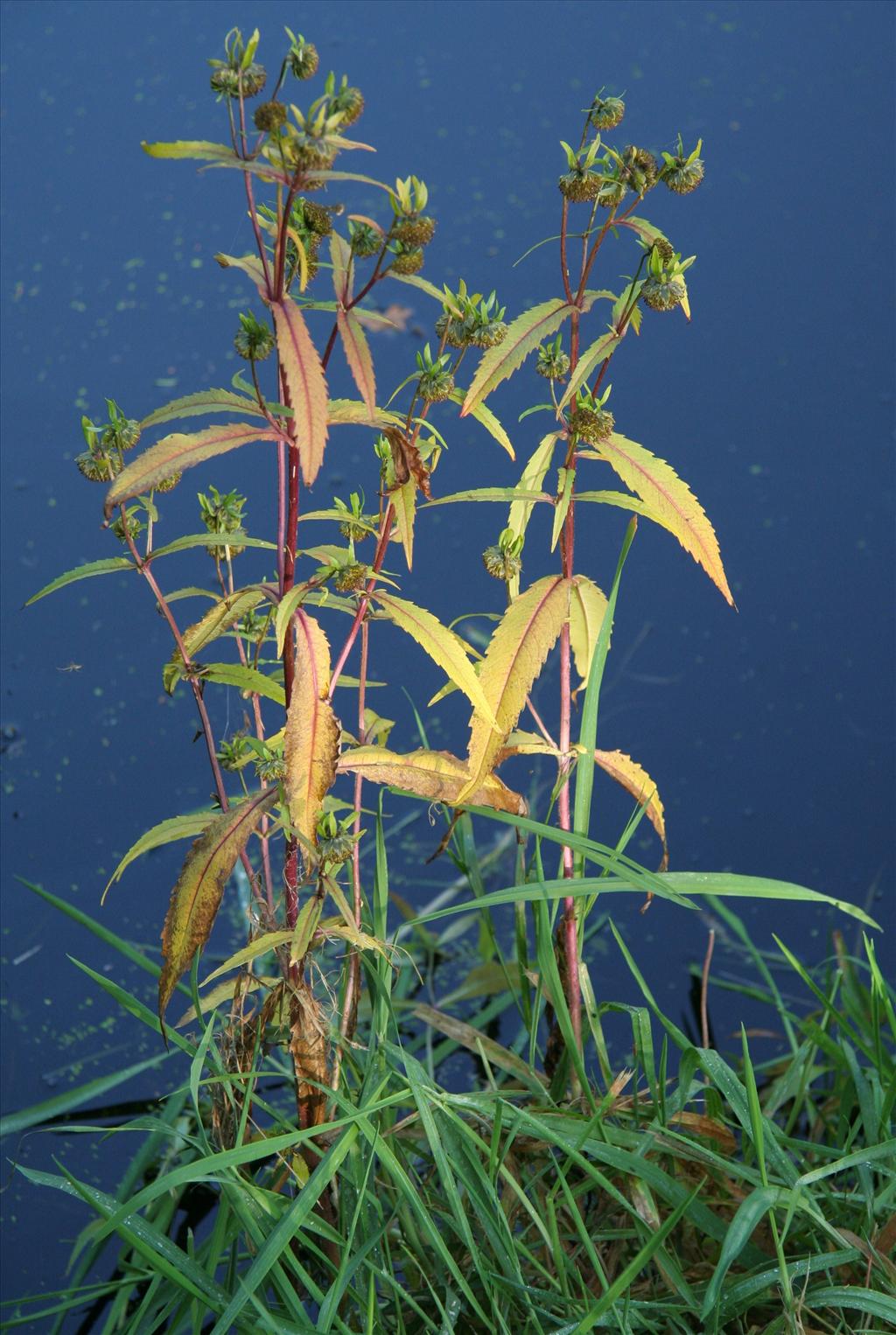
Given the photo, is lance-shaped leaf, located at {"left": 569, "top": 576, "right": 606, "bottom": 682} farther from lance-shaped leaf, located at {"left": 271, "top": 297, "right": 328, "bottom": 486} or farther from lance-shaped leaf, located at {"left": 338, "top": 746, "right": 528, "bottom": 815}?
lance-shaped leaf, located at {"left": 271, "top": 297, "right": 328, "bottom": 486}

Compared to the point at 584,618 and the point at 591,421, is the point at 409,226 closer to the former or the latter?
the point at 591,421

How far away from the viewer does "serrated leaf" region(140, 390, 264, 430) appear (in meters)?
0.75

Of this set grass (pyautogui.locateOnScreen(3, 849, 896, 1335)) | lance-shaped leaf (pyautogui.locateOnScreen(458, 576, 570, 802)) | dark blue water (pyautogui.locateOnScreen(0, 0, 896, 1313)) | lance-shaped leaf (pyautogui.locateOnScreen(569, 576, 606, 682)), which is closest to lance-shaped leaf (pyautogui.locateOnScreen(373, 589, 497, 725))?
lance-shaped leaf (pyautogui.locateOnScreen(458, 576, 570, 802))

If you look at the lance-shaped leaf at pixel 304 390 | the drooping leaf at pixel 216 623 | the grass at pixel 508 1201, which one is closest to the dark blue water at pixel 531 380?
the grass at pixel 508 1201

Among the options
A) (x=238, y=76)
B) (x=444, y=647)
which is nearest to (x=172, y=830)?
(x=444, y=647)

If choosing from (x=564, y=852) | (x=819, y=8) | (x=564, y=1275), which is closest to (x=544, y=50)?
(x=819, y=8)

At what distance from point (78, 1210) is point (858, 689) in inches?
38.8

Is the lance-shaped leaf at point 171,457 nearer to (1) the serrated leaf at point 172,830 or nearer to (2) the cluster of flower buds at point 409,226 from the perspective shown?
(2) the cluster of flower buds at point 409,226

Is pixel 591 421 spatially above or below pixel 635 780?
above

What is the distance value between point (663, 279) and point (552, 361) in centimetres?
13

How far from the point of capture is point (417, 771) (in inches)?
34.2

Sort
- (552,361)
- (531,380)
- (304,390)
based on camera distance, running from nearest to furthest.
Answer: (304,390)
(552,361)
(531,380)

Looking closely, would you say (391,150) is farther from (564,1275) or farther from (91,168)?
(564,1275)

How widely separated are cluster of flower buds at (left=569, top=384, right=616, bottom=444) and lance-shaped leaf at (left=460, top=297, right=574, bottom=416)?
0.05 metres
